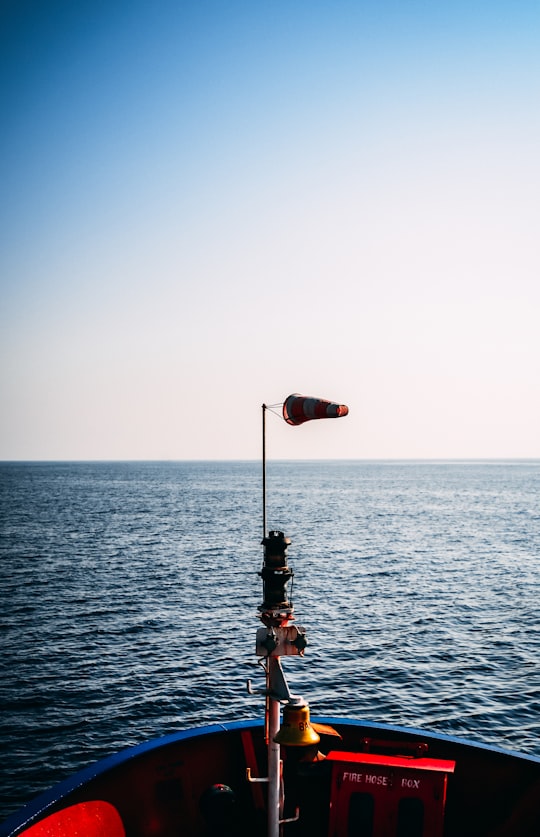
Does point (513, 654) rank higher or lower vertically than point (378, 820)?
lower

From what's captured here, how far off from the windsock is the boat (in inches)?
2.1

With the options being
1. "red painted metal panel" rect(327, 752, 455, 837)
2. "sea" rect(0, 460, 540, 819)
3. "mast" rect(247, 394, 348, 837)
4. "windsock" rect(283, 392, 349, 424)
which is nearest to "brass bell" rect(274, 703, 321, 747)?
"mast" rect(247, 394, 348, 837)

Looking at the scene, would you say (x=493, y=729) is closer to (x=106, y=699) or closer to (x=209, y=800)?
(x=106, y=699)

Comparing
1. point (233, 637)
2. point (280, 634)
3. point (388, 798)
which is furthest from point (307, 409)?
point (233, 637)

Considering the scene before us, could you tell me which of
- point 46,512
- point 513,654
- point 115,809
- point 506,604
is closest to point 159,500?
point 46,512

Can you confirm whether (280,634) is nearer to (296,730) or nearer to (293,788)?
(296,730)

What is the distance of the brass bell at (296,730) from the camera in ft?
26.5

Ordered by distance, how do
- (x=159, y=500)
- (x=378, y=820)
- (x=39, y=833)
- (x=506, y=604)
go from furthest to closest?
1. (x=159, y=500)
2. (x=506, y=604)
3. (x=378, y=820)
4. (x=39, y=833)

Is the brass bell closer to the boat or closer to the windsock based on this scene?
the boat

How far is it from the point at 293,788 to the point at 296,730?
3.15 meters

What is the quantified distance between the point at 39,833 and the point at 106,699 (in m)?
18.0

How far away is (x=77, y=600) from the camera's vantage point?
41906 mm

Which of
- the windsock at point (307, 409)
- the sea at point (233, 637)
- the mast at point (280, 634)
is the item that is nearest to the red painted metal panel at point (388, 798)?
the mast at point (280, 634)

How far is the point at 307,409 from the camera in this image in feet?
26.5
